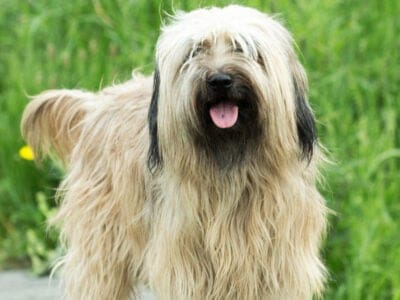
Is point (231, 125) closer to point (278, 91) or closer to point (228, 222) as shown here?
point (278, 91)

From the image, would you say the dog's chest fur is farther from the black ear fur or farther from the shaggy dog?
the black ear fur

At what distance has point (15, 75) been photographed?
8.09m

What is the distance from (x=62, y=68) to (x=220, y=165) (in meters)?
2.99

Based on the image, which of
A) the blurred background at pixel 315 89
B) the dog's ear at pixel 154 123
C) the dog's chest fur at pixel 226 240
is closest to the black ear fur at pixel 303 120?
the dog's chest fur at pixel 226 240

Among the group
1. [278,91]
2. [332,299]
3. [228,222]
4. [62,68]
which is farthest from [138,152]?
[62,68]

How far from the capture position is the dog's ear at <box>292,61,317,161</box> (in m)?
5.23

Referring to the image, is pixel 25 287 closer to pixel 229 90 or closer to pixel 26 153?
pixel 26 153

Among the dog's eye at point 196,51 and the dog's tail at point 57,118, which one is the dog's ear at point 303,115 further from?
the dog's tail at point 57,118

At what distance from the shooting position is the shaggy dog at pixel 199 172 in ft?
16.5

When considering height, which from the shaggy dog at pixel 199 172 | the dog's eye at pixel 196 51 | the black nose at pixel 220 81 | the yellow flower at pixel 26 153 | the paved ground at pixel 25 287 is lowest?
the paved ground at pixel 25 287

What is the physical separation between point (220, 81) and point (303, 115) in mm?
556

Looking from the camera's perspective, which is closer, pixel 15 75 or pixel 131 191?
pixel 131 191

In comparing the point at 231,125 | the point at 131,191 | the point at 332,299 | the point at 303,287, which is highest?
the point at 231,125

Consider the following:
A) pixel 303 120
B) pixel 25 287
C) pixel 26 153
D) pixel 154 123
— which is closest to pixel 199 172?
pixel 154 123
